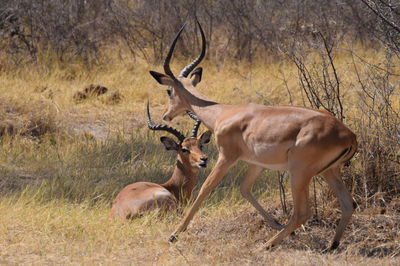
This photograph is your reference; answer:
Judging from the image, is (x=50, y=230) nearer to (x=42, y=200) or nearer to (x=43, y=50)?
(x=42, y=200)

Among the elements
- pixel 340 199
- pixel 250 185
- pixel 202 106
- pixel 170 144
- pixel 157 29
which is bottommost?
pixel 170 144

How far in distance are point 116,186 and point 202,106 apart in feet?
6.38

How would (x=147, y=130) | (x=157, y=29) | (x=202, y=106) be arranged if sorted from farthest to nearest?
(x=157, y=29) < (x=147, y=130) < (x=202, y=106)

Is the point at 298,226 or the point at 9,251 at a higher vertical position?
the point at 298,226

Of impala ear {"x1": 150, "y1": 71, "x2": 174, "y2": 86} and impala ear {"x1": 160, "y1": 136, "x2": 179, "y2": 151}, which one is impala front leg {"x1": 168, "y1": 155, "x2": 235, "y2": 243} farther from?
impala ear {"x1": 160, "y1": 136, "x2": 179, "y2": 151}

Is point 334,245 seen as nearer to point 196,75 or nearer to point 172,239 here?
point 172,239

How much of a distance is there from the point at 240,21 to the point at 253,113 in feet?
29.9

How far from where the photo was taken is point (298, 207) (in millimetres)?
6039

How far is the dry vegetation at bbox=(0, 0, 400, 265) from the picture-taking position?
6.22 m

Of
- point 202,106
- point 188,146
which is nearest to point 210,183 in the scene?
point 202,106

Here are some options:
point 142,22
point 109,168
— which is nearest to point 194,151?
point 109,168

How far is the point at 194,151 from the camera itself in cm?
848

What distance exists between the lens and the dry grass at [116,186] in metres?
6.02

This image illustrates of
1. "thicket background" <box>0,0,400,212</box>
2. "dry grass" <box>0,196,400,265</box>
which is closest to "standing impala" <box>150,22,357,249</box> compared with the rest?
"dry grass" <box>0,196,400,265</box>
